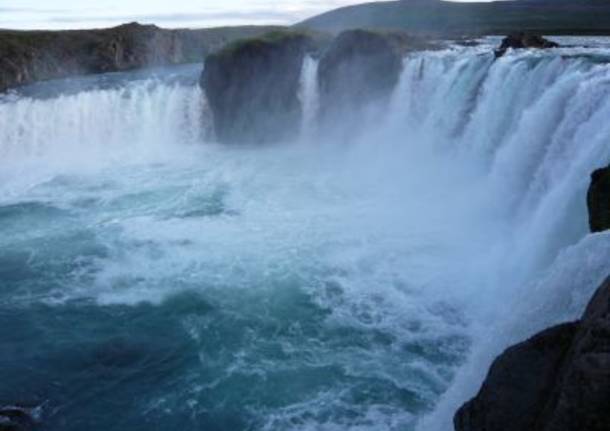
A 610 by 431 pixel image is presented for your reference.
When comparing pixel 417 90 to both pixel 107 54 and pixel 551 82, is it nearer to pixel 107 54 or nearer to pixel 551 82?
pixel 551 82

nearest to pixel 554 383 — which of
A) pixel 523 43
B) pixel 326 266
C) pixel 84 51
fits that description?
pixel 326 266

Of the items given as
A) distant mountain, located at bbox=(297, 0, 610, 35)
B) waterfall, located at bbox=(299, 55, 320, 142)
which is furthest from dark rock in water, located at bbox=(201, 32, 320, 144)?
distant mountain, located at bbox=(297, 0, 610, 35)

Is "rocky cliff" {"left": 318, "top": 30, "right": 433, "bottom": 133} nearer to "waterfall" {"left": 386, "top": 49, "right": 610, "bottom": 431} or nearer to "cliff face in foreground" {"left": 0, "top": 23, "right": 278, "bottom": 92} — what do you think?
"waterfall" {"left": 386, "top": 49, "right": 610, "bottom": 431}

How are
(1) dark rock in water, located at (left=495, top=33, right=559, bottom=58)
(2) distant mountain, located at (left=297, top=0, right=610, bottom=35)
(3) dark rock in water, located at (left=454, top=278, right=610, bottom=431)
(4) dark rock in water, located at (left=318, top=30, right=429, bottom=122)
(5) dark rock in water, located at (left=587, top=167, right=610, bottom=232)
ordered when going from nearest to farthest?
1. (3) dark rock in water, located at (left=454, top=278, right=610, bottom=431)
2. (5) dark rock in water, located at (left=587, top=167, right=610, bottom=232)
3. (1) dark rock in water, located at (left=495, top=33, right=559, bottom=58)
4. (4) dark rock in water, located at (left=318, top=30, right=429, bottom=122)
5. (2) distant mountain, located at (left=297, top=0, right=610, bottom=35)

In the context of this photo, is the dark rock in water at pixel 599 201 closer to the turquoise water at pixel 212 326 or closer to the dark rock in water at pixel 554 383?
the turquoise water at pixel 212 326

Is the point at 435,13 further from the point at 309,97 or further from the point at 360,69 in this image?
the point at 360,69

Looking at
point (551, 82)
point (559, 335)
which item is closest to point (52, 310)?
→ point (559, 335)

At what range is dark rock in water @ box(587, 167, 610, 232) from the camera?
10.2 metres

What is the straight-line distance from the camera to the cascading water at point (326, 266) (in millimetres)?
11148

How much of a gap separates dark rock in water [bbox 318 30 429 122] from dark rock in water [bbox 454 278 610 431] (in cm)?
2257

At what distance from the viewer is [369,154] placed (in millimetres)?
28141

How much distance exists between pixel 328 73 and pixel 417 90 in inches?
213

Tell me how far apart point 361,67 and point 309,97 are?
379cm

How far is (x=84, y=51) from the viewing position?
5828 centimetres
